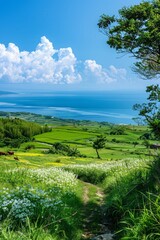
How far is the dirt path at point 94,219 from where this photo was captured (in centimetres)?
1218

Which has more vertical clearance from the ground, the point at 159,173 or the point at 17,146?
the point at 159,173

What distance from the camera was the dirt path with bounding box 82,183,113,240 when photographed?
12.2 meters

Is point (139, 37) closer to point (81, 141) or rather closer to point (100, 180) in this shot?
point (100, 180)

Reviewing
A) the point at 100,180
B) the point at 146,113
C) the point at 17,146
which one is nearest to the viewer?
the point at 146,113

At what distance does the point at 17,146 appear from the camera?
10375cm

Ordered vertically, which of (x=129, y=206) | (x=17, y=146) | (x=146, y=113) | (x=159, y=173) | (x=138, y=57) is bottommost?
(x=17, y=146)

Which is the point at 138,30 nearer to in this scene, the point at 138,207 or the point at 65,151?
the point at 138,207

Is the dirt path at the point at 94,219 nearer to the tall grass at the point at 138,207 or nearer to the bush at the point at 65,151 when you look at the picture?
the tall grass at the point at 138,207

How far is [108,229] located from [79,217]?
1459mm

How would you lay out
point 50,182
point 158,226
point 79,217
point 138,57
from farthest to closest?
point 50,182, point 138,57, point 79,217, point 158,226

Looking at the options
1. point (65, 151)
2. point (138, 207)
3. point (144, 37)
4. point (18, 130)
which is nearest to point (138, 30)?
point (144, 37)

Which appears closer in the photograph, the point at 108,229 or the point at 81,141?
the point at 108,229

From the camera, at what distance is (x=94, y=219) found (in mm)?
14227

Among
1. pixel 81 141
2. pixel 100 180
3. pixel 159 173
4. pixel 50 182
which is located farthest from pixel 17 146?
pixel 159 173
